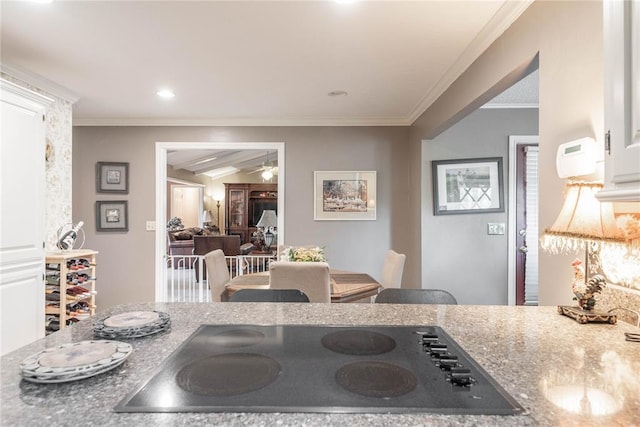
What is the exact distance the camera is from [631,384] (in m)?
0.71

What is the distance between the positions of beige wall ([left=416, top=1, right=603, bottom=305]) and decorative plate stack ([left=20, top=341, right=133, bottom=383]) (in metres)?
1.65

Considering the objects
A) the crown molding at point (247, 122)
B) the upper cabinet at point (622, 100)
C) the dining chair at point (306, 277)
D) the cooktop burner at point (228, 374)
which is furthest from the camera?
the crown molding at point (247, 122)

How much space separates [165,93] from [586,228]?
341cm

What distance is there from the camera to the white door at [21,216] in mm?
2244

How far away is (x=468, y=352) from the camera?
2.92 feet

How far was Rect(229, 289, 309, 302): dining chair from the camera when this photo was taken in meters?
1.64

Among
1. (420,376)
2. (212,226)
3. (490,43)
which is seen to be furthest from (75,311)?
(212,226)

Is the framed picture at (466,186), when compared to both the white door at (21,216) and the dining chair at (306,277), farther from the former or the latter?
the white door at (21,216)

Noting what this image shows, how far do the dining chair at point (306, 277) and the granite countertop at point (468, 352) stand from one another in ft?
2.36

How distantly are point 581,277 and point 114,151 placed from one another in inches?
184

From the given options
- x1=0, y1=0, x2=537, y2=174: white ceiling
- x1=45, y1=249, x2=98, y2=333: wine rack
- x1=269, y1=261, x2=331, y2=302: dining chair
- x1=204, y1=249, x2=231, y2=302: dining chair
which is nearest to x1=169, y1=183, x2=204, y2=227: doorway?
x1=0, y1=0, x2=537, y2=174: white ceiling

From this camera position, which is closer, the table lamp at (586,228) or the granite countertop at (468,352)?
the granite countertop at (468,352)

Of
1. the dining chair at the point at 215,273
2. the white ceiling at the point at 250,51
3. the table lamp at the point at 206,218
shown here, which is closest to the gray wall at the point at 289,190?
the white ceiling at the point at 250,51

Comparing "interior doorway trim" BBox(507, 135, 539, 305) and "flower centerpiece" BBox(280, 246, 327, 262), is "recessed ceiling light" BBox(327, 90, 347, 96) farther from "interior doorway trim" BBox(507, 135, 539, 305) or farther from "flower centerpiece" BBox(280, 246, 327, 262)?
"interior doorway trim" BBox(507, 135, 539, 305)
